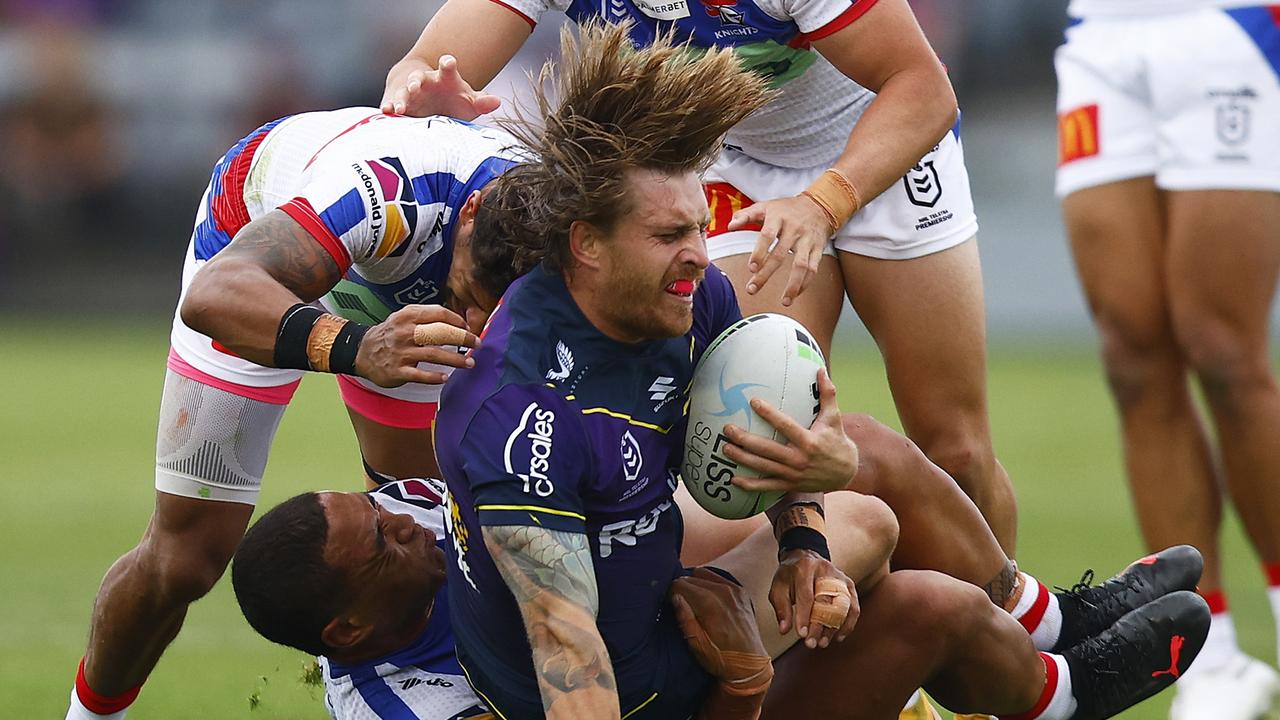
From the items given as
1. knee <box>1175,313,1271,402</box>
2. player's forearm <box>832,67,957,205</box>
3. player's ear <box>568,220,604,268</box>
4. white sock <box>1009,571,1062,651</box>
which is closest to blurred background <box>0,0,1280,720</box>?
knee <box>1175,313,1271,402</box>

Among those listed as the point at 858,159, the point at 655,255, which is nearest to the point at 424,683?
the point at 655,255

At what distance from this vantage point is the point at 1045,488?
10.6 metres

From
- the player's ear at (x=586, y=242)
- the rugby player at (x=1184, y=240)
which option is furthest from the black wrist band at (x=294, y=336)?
the rugby player at (x=1184, y=240)

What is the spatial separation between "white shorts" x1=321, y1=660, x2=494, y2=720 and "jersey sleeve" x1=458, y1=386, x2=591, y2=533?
28.1 inches

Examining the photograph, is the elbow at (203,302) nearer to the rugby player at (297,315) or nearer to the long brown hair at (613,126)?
the rugby player at (297,315)

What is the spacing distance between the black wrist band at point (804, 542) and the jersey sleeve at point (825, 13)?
1445 mm

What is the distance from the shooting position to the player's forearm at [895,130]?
4465mm

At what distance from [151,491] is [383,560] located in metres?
6.95

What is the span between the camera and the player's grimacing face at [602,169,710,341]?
11.9 feet

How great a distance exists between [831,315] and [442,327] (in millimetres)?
1885

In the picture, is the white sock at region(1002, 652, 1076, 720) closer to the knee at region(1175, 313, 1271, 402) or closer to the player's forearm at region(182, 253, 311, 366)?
the knee at region(1175, 313, 1271, 402)

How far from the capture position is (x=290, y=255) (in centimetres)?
398

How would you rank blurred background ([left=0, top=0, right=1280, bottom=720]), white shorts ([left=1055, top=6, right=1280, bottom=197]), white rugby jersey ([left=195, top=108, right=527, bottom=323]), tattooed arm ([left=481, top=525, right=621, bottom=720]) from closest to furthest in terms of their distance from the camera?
1. tattooed arm ([left=481, top=525, right=621, bottom=720])
2. white rugby jersey ([left=195, top=108, right=527, bottom=323])
3. white shorts ([left=1055, top=6, right=1280, bottom=197])
4. blurred background ([left=0, top=0, right=1280, bottom=720])

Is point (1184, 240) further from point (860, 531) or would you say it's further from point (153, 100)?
point (153, 100)
